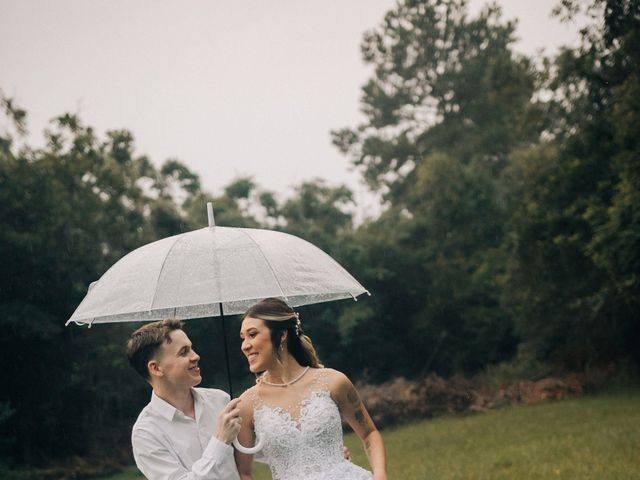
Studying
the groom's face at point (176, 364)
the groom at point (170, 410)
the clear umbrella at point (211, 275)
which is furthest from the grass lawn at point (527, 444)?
the groom's face at point (176, 364)

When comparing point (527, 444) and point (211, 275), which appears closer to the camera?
point (211, 275)

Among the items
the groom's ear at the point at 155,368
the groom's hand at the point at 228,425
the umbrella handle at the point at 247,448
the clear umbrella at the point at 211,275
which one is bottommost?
the umbrella handle at the point at 247,448

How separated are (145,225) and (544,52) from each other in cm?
1156

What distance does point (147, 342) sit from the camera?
4277mm

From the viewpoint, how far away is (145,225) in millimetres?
22562

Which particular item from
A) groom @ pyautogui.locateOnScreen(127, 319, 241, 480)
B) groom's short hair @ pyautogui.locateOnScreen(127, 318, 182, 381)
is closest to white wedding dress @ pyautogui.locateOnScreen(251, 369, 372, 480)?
groom @ pyautogui.locateOnScreen(127, 319, 241, 480)

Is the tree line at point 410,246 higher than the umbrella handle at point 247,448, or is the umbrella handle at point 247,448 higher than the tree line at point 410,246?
the tree line at point 410,246

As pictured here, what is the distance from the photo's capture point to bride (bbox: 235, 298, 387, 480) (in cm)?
422

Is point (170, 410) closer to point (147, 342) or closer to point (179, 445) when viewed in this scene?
point (179, 445)

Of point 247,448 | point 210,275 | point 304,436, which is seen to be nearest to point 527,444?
point 304,436

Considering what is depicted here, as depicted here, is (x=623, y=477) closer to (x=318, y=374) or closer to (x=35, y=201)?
(x=318, y=374)

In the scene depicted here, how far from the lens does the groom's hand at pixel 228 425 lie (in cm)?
385

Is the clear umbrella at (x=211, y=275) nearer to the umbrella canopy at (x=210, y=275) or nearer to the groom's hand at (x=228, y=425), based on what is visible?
the umbrella canopy at (x=210, y=275)

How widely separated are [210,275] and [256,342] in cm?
42
